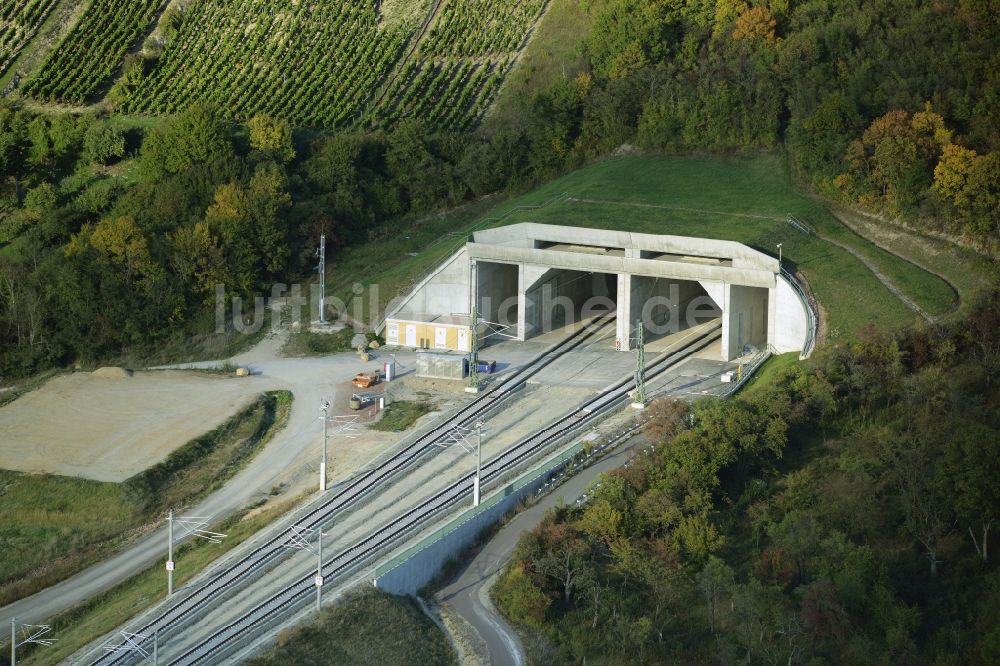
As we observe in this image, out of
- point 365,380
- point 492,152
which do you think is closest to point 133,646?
point 365,380

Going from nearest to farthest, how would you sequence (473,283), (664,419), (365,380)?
(664,419)
(365,380)
(473,283)

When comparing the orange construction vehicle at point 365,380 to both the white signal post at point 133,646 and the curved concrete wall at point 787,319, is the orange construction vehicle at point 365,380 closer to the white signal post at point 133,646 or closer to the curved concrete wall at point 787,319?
the curved concrete wall at point 787,319

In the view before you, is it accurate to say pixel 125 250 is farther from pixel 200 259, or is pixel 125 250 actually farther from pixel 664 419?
pixel 664 419

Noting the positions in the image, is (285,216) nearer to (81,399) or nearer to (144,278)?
(144,278)

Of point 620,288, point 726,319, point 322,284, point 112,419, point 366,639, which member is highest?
point 620,288

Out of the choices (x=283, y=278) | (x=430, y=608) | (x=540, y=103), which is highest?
(x=540, y=103)

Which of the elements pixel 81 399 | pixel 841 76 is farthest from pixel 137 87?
pixel 841 76
